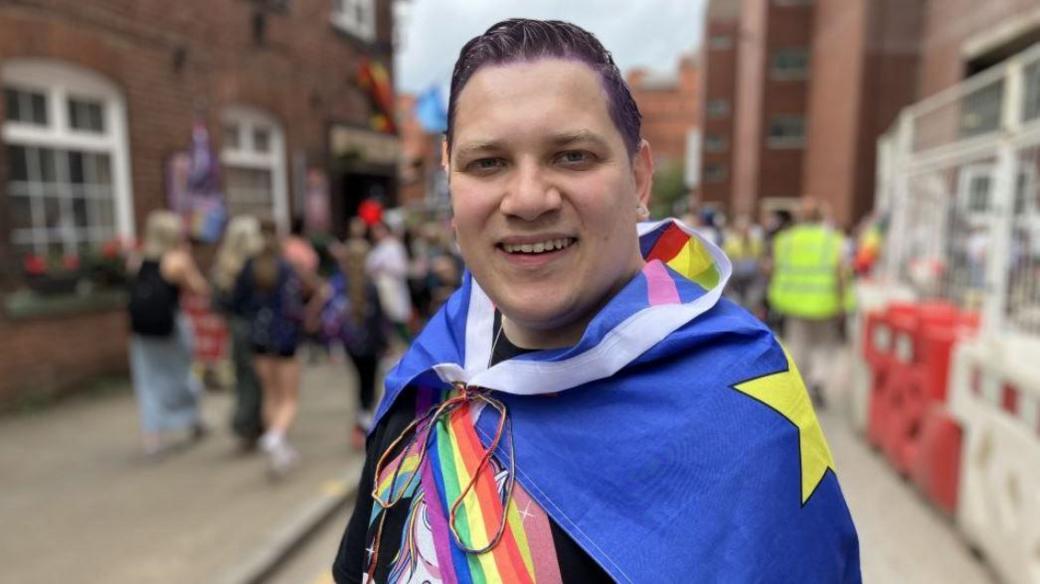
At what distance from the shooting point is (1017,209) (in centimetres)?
367

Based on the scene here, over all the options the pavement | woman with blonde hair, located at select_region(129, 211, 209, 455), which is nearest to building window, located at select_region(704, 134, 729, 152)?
the pavement

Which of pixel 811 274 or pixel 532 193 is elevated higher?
pixel 532 193

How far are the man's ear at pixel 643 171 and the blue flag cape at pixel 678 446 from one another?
16cm

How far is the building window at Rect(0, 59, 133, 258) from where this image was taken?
625 cm

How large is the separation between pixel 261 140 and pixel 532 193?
9582 mm

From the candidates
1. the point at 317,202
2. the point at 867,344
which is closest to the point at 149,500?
the point at 867,344

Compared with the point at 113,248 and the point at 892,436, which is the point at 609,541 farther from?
the point at 113,248

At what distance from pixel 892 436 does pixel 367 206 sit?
23.2 feet

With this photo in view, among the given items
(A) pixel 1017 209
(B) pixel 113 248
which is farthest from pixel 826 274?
(B) pixel 113 248

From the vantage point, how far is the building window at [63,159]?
625cm

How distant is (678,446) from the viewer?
3.17 ft

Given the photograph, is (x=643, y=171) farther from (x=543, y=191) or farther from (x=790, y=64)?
(x=790, y=64)

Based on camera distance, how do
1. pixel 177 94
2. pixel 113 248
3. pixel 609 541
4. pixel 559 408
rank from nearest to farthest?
pixel 609 541 < pixel 559 408 < pixel 113 248 < pixel 177 94

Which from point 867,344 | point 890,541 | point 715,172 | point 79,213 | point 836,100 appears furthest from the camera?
point 715,172
